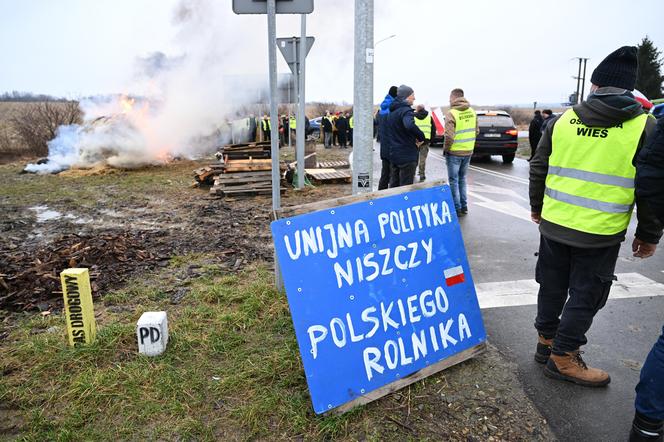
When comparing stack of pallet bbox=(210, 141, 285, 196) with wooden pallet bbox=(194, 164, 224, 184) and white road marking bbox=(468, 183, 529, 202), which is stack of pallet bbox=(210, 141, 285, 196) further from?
white road marking bbox=(468, 183, 529, 202)

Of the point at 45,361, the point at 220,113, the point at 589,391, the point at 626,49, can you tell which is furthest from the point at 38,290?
the point at 220,113

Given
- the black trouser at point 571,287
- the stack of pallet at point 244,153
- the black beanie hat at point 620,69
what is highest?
the black beanie hat at point 620,69

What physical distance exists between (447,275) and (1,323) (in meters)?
3.85

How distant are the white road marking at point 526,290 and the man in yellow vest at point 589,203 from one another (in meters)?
1.14

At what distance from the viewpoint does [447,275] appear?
10.4 ft

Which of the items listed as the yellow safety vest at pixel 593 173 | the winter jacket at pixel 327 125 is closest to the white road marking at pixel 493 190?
the yellow safety vest at pixel 593 173

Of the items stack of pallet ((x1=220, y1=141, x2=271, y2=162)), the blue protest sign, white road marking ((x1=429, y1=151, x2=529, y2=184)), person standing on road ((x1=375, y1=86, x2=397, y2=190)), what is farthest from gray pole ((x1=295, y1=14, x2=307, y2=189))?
the blue protest sign

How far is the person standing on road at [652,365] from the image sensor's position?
93.0 inches

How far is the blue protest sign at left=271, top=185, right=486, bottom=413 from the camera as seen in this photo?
8.75 ft

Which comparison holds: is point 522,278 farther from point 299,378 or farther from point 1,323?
point 1,323

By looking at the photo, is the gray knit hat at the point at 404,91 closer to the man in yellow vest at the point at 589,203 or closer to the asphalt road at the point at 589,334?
the asphalt road at the point at 589,334

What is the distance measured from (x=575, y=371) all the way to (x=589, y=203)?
114 cm

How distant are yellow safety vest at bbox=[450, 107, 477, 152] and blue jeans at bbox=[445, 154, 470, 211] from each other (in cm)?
20

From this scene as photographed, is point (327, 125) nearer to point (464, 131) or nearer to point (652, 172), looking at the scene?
point (464, 131)
